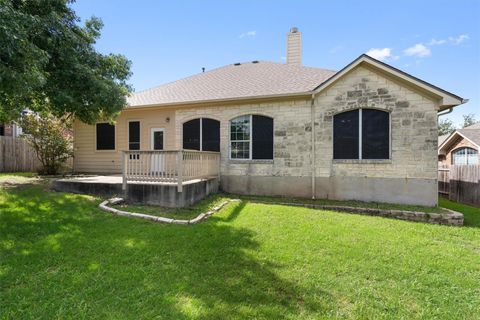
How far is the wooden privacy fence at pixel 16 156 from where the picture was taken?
14.3 m

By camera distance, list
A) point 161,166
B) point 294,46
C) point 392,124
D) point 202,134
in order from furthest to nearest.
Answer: point 294,46, point 202,134, point 392,124, point 161,166

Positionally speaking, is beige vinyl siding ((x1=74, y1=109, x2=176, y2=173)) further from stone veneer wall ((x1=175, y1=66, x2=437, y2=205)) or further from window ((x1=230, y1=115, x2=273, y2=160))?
window ((x1=230, y1=115, x2=273, y2=160))

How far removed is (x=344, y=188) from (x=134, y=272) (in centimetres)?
760

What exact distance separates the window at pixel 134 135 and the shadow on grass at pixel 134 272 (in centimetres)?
676

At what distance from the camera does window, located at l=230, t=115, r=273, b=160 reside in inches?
399

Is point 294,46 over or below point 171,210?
over

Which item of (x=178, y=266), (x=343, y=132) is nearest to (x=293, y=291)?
→ (x=178, y=266)

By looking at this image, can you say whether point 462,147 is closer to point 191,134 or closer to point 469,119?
point 191,134

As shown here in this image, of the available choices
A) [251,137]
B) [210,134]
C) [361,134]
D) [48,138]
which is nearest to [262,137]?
[251,137]

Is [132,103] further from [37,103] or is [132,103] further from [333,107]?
[333,107]

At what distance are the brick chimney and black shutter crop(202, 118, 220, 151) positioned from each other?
19.7 feet

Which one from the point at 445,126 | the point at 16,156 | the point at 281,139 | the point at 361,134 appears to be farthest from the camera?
the point at 445,126

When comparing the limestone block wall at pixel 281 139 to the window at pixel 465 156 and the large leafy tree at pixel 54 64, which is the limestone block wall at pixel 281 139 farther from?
the window at pixel 465 156

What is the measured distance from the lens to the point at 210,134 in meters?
11.0
